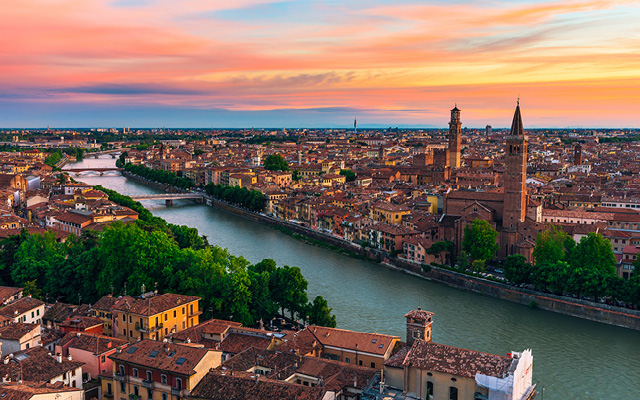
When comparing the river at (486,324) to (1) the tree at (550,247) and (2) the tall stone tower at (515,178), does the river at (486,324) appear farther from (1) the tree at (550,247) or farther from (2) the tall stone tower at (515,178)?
(2) the tall stone tower at (515,178)

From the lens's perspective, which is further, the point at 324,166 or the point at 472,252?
the point at 324,166

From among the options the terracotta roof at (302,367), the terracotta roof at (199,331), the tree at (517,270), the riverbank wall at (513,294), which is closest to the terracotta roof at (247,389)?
the terracotta roof at (302,367)

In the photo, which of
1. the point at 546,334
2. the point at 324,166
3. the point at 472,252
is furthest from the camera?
the point at 324,166

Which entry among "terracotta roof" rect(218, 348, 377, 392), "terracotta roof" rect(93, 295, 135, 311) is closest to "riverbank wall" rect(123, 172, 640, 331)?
"terracotta roof" rect(218, 348, 377, 392)

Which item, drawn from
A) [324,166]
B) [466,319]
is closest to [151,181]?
[324,166]

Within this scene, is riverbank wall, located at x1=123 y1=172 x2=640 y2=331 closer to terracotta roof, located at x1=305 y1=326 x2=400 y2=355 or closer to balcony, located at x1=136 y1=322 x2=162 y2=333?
terracotta roof, located at x1=305 y1=326 x2=400 y2=355

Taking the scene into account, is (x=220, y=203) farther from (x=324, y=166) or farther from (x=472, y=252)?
(x=472, y=252)

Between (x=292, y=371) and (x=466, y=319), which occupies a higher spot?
(x=292, y=371)
